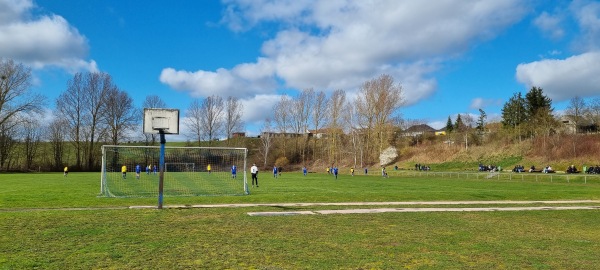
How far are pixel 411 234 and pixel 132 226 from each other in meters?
6.79

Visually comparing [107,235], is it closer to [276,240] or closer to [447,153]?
[276,240]

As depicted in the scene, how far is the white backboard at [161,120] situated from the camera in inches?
598

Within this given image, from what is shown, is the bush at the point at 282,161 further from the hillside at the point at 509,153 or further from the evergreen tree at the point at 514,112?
the evergreen tree at the point at 514,112

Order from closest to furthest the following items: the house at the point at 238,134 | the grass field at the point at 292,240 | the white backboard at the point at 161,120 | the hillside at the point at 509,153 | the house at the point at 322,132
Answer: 1. the grass field at the point at 292,240
2. the white backboard at the point at 161,120
3. the hillside at the point at 509,153
4. the house at the point at 322,132
5. the house at the point at 238,134

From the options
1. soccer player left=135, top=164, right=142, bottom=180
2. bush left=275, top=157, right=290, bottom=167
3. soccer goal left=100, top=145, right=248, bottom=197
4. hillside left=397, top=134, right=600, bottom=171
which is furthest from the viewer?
bush left=275, top=157, right=290, bottom=167

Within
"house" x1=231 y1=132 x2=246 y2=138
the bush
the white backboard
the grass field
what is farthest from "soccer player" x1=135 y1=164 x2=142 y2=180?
"house" x1=231 y1=132 x2=246 y2=138

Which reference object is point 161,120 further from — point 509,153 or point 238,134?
point 238,134

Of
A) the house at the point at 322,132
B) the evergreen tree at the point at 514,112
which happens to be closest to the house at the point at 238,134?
the house at the point at 322,132

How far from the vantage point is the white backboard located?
15188 millimetres

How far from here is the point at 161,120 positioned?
1533 centimetres

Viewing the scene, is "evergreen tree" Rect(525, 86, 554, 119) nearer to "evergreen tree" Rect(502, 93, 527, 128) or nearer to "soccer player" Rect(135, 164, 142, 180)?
"evergreen tree" Rect(502, 93, 527, 128)

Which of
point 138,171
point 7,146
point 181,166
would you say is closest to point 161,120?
point 181,166

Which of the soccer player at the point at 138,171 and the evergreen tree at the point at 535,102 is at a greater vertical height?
the evergreen tree at the point at 535,102

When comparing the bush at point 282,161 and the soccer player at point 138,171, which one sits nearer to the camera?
the soccer player at point 138,171
